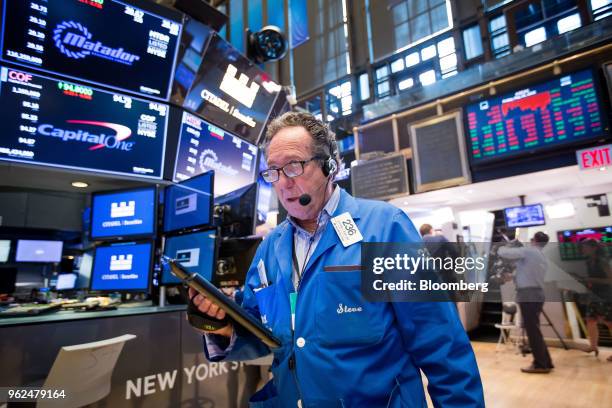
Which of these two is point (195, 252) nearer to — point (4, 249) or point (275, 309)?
point (275, 309)

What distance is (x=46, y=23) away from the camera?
2.68m

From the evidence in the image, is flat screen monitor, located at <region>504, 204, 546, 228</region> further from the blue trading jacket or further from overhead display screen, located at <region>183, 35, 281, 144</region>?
the blue trading jacket

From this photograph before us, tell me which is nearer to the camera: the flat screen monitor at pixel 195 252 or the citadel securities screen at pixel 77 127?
the flat screen monitor at pixel 195 252

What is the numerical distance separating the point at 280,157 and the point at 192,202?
5.84 ft

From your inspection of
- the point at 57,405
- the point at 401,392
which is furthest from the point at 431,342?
the point at 57,405

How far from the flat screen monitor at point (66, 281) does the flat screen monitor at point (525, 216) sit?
7.69 meters

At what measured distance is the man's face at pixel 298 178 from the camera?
1138 mm

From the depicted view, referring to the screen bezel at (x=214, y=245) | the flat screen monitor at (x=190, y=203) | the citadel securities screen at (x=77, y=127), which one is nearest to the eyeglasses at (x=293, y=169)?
the screen bezel at (x=214, y=245)

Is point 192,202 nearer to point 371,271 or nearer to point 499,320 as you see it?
Answer: point 371,271

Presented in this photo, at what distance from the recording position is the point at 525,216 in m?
6.13

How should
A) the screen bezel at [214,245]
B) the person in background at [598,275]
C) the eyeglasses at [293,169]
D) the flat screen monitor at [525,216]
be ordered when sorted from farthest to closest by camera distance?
the flat screen monitor at [525,216]
the screen bezel at [214,245]
the eyeglasses at [293,169]
the person in background at [598,275]

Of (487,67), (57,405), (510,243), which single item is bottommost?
(57,405)

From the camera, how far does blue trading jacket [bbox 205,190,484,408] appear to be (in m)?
0.87

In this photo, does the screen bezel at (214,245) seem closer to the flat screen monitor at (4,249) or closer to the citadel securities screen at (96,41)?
the citadel securities screen at (96,41)
